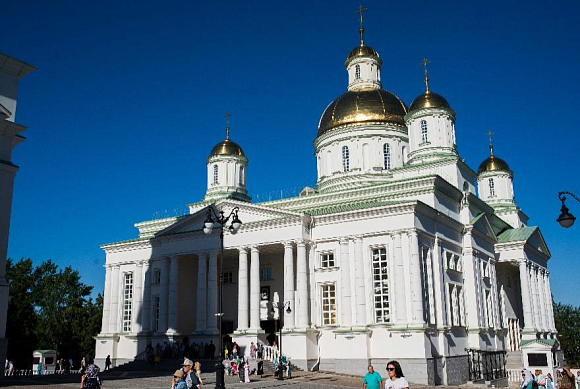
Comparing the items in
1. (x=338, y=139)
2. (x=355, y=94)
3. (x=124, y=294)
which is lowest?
(x=124, y=294)

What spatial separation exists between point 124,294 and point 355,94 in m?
22.4

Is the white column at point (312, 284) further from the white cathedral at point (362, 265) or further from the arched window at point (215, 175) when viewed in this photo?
the arched window at point (215, 175)

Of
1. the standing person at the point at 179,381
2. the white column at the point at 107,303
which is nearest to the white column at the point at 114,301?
the white column at the point at 107,303

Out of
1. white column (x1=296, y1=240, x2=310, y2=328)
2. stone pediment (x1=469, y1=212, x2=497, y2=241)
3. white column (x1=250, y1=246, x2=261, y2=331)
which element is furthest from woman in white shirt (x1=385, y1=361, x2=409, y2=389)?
stone pediment (x1=469, y1=212, x2=497, y2=241)

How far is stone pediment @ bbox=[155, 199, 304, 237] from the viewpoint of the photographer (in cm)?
3550

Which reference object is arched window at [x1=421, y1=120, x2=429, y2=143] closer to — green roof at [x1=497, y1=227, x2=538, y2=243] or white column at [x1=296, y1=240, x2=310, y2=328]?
green roof at [x1=497, y1=227, x2=538, y2=243]

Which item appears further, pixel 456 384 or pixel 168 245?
pixel 168 245

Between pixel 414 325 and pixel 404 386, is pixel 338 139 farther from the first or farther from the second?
pixel 404 386

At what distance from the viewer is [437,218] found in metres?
34.5

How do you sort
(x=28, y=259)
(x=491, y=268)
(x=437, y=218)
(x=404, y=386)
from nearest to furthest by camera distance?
(x=404, y=386)
(x=437, y=218)
(x=491, y=268)
(x=28, y=259)

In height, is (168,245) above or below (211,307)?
above

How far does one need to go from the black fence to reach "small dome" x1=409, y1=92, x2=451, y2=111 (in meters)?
16.4

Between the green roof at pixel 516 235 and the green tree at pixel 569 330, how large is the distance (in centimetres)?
2775

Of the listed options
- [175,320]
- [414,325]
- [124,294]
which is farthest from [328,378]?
[124,294]
